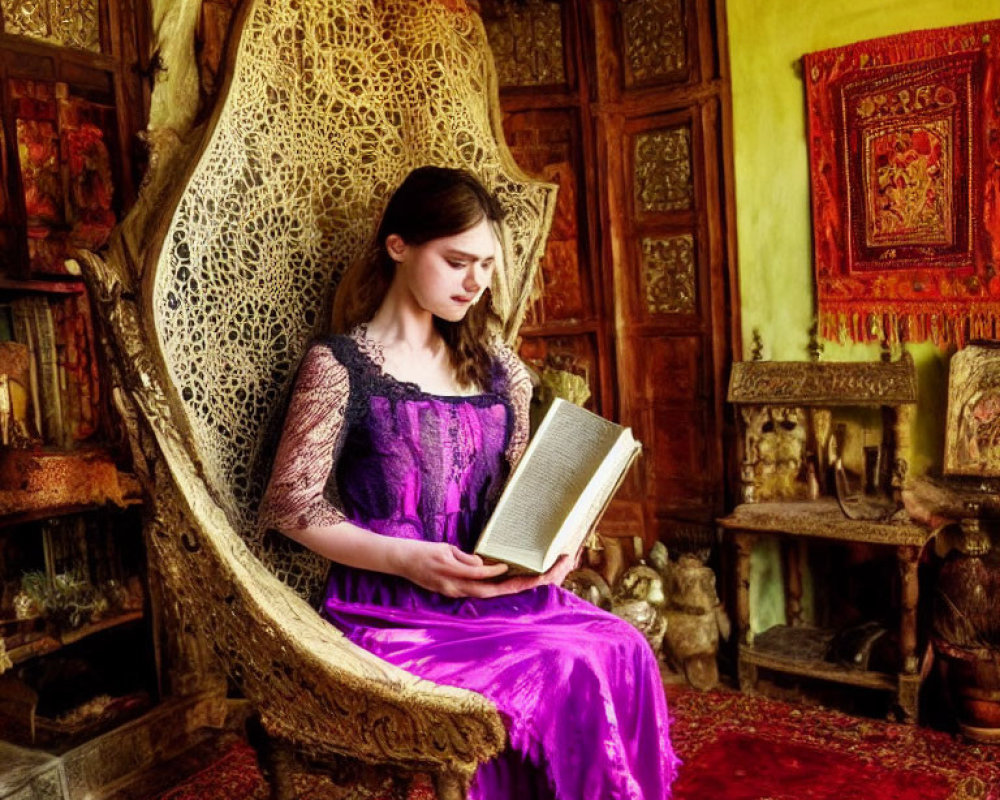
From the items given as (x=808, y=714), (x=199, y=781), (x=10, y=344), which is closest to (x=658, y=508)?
(x=808, y=714)

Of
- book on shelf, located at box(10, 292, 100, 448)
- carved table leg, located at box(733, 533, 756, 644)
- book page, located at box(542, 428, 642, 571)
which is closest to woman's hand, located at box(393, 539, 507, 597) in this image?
book page, located at box(542, 428, 642, 571)

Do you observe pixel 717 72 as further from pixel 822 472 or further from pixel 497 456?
pixel 497 456

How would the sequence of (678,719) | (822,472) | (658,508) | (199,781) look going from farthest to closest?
(658,508) < (822,472) < (678,719) < (199,781)

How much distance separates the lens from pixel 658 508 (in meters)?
3.81

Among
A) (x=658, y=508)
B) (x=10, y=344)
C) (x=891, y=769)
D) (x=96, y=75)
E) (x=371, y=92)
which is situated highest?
(x=96, y=75)

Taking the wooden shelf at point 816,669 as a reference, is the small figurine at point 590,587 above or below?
above

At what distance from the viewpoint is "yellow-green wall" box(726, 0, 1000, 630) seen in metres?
3.29

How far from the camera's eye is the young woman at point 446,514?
68.5 inches

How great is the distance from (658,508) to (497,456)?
Result: 5.93 ft

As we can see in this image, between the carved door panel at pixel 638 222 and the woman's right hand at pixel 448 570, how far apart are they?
192 centimetres

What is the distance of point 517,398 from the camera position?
7.24 ft

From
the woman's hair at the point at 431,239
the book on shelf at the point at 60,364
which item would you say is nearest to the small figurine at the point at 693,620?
the woman's hair at the point at 431,239

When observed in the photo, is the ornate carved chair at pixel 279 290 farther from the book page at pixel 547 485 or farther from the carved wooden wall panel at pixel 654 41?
the carved wooden wall panel at pixel 654 41

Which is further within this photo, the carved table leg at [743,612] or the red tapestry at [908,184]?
the carved table leg at [743,612]
